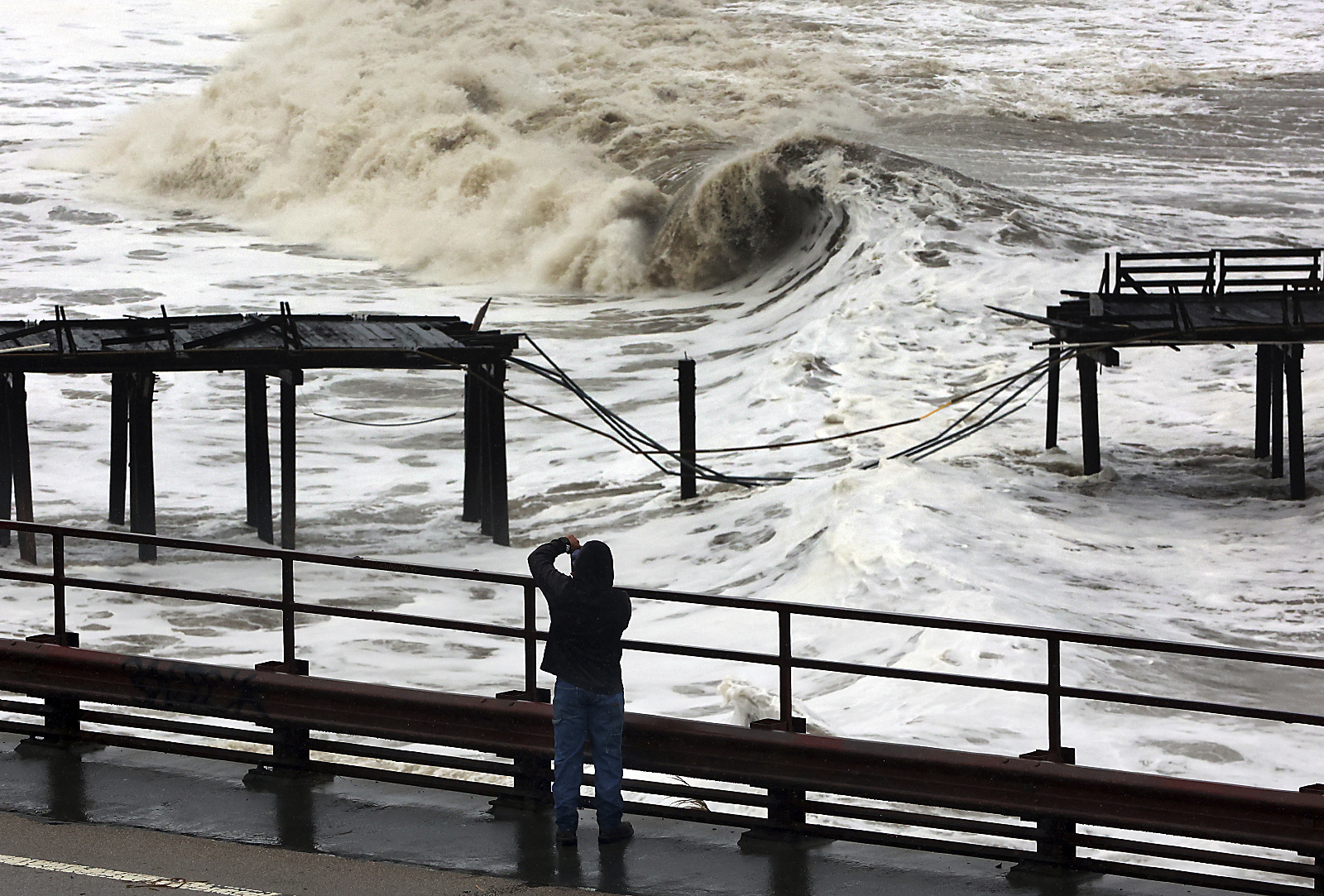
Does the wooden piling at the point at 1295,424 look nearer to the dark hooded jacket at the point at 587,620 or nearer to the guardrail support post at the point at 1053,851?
the guardrail support post at the point at 1053,851

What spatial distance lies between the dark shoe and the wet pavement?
43 mm

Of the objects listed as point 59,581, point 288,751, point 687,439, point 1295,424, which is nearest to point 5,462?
point 687,439

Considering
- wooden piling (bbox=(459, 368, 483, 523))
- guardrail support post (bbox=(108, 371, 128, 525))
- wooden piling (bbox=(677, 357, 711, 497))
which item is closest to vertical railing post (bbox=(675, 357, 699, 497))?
wooden piling (bbox=(677, 357, 711, 497))

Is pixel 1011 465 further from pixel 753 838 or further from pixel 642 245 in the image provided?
pixel 642 245

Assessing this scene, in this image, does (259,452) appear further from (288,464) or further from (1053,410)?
(1053,410)

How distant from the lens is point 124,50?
62469 millimetres

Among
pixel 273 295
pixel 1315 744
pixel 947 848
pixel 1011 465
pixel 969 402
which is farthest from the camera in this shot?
pixel 273 295

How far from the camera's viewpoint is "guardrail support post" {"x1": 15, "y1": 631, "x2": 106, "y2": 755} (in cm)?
656

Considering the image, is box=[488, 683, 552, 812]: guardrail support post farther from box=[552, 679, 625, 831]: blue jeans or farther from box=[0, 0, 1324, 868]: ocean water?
box=[0, 0, 1324, 868]: ocean water

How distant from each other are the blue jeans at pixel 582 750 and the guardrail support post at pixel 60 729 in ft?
7.58

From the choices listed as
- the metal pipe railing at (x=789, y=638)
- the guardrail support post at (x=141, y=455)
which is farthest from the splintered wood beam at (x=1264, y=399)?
the metal pipe railing at (x=789, y=638)

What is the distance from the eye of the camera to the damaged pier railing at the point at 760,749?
5.09 metres

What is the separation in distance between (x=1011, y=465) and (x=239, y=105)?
138 feet

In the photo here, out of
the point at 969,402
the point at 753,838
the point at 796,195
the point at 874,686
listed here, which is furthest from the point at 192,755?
Result: the point at 796,195
